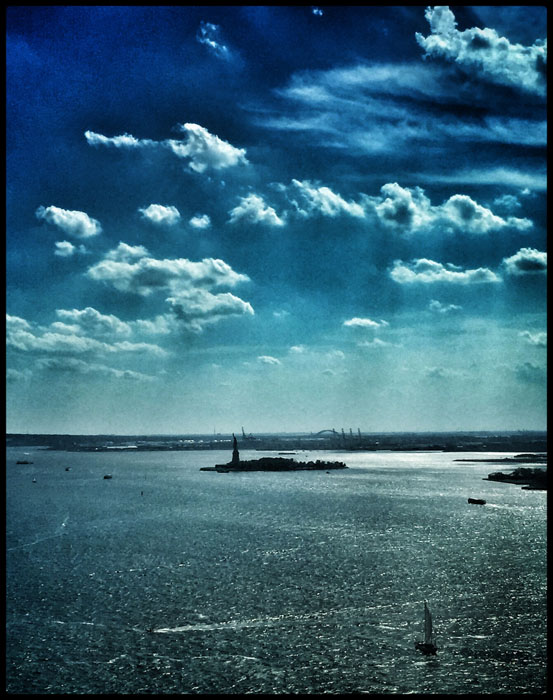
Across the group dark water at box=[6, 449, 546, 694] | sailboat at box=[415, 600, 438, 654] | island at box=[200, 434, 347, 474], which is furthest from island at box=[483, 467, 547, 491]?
sailboat at box=[415, 600, 438, 654]

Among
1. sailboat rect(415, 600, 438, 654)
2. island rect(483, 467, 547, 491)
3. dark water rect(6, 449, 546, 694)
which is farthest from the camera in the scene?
island rect(483, 467, 547, 491)

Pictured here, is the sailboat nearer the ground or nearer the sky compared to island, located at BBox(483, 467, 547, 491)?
nearer the sky

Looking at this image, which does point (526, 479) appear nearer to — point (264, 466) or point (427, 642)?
point (264, 466)

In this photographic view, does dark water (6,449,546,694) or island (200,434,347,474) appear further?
island (200,434,347,474)

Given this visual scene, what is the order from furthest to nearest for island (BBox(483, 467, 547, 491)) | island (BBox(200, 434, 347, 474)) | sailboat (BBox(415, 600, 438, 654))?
island (BBox(200, 434, 347, 474)) < island (BBox(483, 467, 547, 491)) < sailboat (BBox(415, 600, 438, 654))

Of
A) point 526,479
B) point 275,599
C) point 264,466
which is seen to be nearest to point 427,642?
point 275,599

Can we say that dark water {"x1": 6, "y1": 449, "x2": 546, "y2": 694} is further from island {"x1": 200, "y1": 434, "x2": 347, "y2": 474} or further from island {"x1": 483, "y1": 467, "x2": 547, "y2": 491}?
island {"x1": 200, "y1": 434, "x2": 347, "y2": 474}

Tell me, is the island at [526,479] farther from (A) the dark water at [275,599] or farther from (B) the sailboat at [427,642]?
(B) the sailboat at [427,642]

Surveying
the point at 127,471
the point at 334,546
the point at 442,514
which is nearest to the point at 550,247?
the point at 334,546

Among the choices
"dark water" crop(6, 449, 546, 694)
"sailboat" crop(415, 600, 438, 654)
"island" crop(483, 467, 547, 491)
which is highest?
"sailboat" crop(415, 600, 438, 654)
